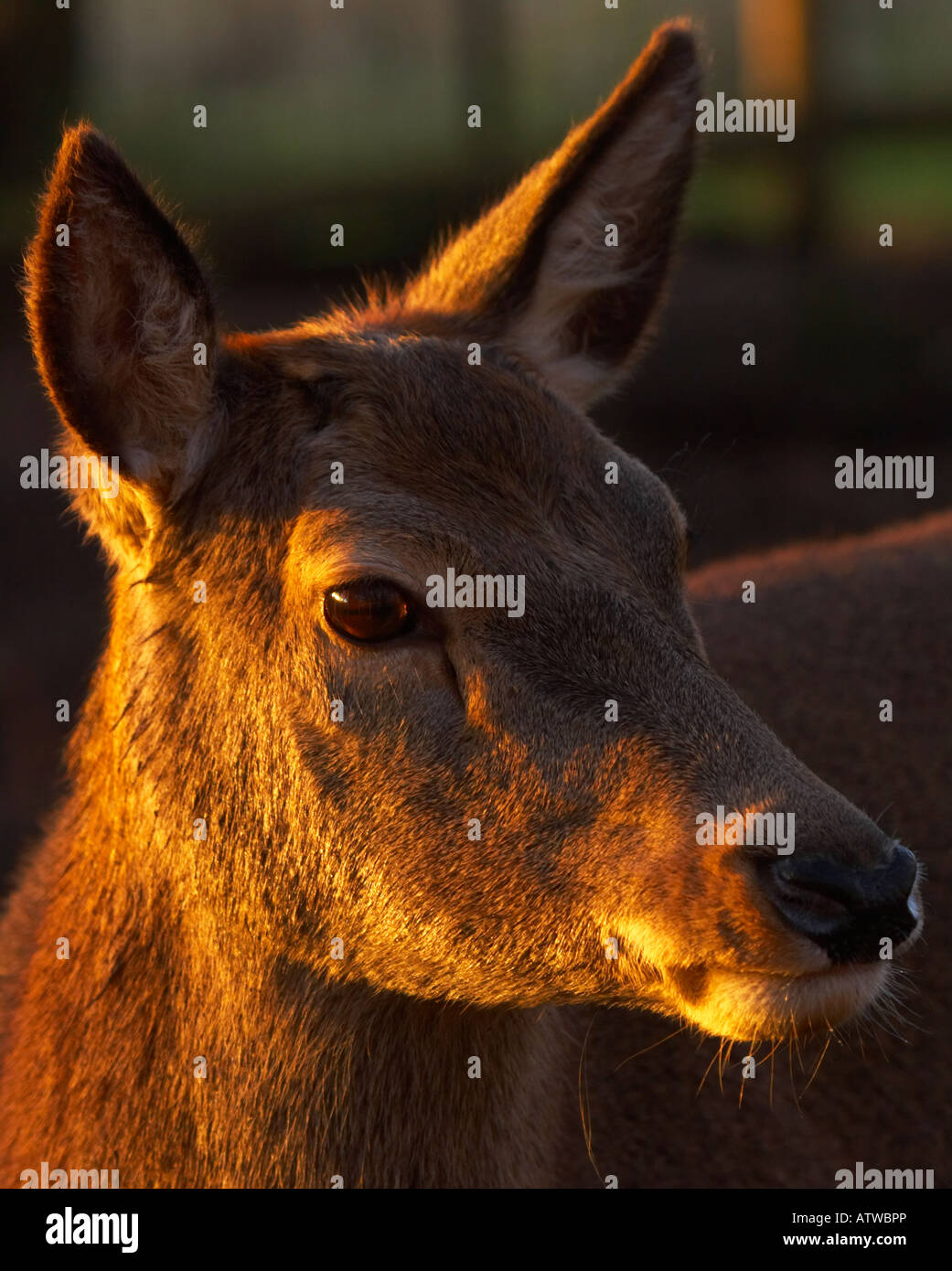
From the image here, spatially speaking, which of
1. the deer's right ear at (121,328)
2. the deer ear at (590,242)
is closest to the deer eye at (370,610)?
the deer's right ear at (121,328)

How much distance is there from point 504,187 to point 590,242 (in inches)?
568

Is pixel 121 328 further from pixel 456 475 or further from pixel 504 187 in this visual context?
pixel 504 187

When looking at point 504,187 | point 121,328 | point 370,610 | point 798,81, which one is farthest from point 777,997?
point 504,187

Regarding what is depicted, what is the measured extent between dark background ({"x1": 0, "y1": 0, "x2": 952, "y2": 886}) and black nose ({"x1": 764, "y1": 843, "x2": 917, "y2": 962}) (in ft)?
18.7

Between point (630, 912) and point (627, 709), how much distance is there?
1.33ft

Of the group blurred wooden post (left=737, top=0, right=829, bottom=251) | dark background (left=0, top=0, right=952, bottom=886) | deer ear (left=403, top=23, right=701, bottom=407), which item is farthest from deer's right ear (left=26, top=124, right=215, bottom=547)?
blurred wooden post (left=737, top=0, right=829, bottom=251)

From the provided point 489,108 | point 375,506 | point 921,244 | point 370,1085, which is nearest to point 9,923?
point 370,1085

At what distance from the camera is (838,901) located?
2.94 meters

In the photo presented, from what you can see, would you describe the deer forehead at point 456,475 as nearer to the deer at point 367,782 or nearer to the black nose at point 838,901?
the deer at point 367,782

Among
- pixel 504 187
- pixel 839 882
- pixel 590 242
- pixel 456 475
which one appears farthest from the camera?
pixel 504 187

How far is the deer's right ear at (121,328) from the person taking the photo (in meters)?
3.42

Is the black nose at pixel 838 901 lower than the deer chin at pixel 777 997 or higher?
higher

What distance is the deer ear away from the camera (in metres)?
4.25

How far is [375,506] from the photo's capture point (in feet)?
11.2
